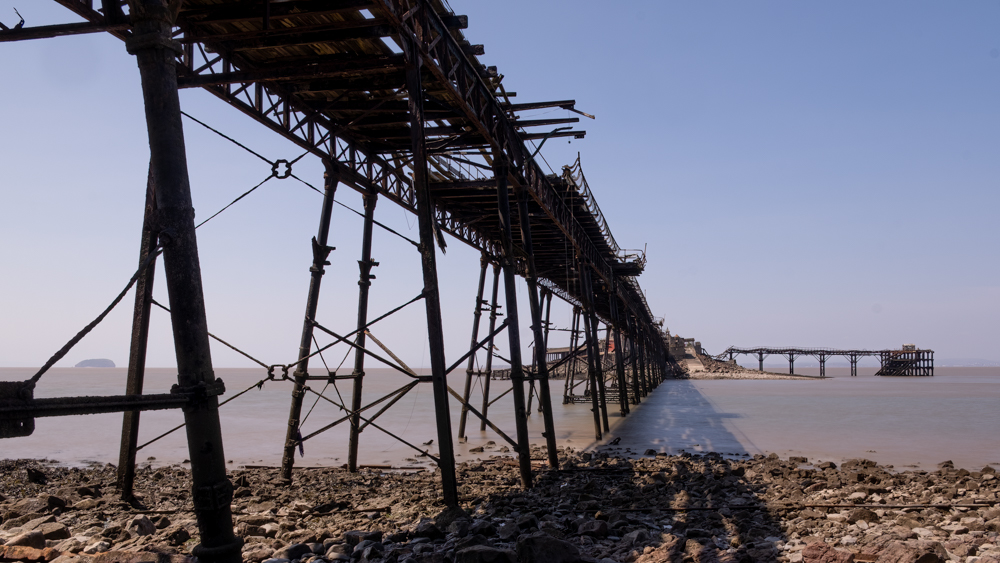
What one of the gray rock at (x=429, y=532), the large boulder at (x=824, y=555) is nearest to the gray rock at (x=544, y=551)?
the gray rock at (x=429, y=532)

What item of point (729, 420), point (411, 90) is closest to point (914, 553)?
point (411, 90)

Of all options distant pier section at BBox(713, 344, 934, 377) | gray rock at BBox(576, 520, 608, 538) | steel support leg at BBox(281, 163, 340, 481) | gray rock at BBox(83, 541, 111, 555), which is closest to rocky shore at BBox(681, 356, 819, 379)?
distant pier section at BBox(713, 344, 934, 377)

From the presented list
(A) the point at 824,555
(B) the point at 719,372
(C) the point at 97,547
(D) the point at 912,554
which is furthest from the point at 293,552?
(B) the point at 719,372

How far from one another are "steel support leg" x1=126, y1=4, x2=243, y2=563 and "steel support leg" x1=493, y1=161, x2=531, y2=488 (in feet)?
18.3

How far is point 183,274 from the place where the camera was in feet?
12.2

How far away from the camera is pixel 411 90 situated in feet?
22.9

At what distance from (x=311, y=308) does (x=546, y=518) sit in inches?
176

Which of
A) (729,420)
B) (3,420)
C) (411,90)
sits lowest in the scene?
(729,420)

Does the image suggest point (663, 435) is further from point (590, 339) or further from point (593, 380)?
point (590, 339)

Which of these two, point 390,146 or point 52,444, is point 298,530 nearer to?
point 390,146

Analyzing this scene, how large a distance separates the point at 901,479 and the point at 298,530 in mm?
8437

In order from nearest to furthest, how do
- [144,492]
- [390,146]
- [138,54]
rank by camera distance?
[138,54] < [144,492] < [390,146]

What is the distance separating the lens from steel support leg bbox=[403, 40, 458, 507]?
6926mm

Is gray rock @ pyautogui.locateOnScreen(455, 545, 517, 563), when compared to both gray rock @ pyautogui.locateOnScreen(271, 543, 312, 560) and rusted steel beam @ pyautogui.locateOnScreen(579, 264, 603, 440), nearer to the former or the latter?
gray rock @ pyautogui.locateOnScreen(271, 543, 312, 560)
